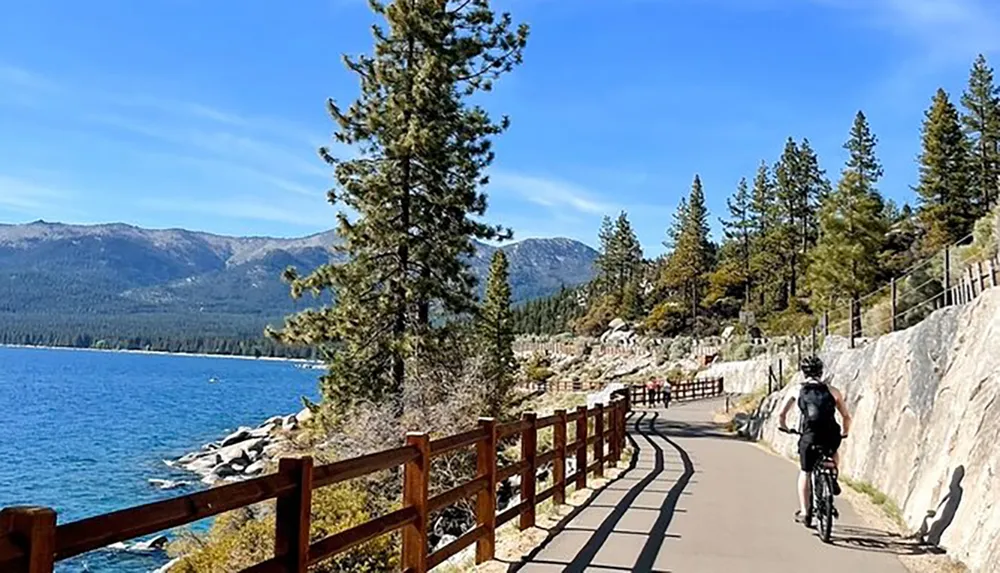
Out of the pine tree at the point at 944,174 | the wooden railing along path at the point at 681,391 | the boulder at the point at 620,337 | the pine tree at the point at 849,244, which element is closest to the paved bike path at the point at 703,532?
the wooden railing along path at the point at 681,391

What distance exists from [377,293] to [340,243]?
1.85m

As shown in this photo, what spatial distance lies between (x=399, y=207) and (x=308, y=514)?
59.5 feet

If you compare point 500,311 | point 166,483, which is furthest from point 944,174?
point 166,483

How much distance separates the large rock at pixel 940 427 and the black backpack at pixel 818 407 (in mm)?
1168

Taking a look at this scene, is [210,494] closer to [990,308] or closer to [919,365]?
[990,308]

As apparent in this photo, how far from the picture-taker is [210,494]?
3801 mm

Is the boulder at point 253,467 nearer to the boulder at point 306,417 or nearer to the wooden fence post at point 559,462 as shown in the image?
the boulder at point 306,417

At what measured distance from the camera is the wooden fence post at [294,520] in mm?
4355

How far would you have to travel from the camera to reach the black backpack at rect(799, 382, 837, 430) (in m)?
8.48

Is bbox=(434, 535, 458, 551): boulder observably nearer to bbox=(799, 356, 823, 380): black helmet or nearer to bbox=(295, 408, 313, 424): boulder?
bbox=(799, 356, 823, 380): black helmet

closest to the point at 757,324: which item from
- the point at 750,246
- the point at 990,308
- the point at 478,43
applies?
the point at 750,246

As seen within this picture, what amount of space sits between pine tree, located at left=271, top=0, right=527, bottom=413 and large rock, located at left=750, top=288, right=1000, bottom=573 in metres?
11.6

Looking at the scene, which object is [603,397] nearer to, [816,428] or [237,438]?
[816,428]

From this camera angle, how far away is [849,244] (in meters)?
50.1
